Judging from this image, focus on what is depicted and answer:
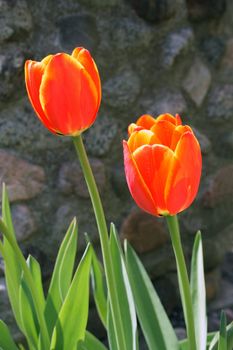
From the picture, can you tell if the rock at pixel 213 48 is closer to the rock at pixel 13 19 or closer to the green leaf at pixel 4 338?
the rock at pixel 13 19

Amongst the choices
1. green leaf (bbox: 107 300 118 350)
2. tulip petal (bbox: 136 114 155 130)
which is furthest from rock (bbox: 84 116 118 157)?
tulip petal (bbox: 136 114 155 130)

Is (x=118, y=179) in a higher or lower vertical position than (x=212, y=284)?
higher

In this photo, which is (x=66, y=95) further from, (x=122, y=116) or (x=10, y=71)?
(x=122, y=116)

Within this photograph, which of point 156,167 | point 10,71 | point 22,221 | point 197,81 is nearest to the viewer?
point 156,167

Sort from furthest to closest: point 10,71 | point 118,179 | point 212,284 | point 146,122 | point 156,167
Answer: point 212,284, point 118,179, point 10,71, point 146,122, point 156,167

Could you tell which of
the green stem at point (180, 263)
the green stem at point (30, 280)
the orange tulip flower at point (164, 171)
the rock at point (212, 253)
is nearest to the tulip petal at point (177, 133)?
the orange tulip flower at point (164, 171)

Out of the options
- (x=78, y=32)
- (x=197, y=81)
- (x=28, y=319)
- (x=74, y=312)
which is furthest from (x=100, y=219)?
(x=197, y=81)

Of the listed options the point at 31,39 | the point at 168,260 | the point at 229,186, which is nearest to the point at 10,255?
the point at 31,39
